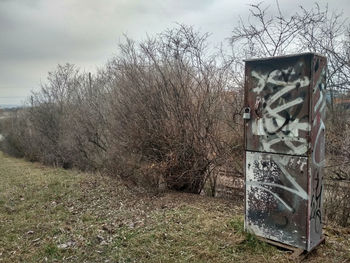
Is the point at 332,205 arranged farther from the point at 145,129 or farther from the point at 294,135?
the point at 145,129

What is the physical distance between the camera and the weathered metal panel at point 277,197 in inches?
99.7

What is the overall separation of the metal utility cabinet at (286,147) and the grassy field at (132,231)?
0.25 m

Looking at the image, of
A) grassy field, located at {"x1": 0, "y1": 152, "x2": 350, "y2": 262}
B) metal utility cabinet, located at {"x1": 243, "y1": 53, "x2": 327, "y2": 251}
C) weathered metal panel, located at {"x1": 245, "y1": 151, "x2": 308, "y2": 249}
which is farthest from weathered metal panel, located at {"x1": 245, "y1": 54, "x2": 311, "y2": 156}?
grassy field, located at {"x1": 0, "y1": 152, "x2": 350, "y2": 262}

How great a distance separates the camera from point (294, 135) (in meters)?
2.52

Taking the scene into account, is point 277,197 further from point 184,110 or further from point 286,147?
point 184,110

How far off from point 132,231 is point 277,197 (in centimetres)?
184

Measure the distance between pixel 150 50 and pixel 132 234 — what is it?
3741 millimetres

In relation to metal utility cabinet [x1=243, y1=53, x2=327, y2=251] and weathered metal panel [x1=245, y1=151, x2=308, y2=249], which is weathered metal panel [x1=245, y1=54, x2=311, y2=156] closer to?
metal utility cabinet [x1=243, y1=53, x2=327, y2=251]

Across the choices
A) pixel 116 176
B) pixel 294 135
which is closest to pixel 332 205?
pixel 294 135

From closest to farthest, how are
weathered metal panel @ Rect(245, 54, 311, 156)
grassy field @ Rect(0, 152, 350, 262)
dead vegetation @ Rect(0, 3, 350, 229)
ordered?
1. weathered metal panel @ Rect(245, 54, 311, 156)
2. grassy field @ Rect(0, 152, 350, 262)
3. dead vegetation @ Rect(0, 3, 350, 229)

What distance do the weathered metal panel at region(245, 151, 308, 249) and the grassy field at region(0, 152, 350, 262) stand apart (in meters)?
0.17

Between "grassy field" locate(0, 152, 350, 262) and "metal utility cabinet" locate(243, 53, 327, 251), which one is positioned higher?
"metal utility cabinet" locate(243, 53, 327, 251)

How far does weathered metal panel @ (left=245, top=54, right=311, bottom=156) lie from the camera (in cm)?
246

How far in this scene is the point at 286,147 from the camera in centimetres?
258
